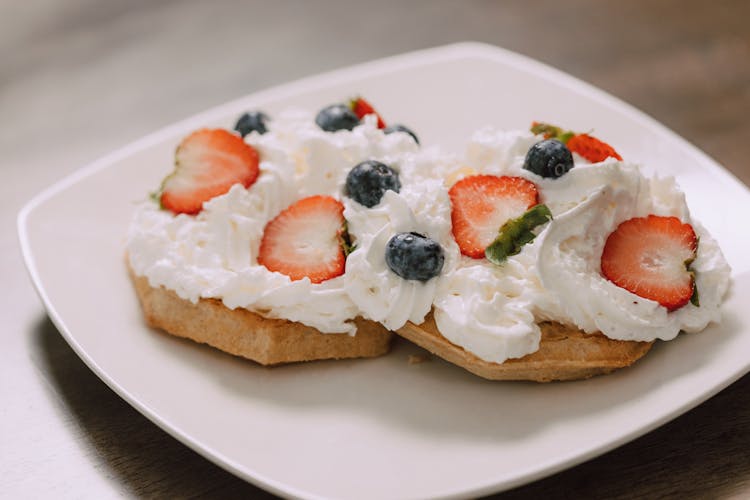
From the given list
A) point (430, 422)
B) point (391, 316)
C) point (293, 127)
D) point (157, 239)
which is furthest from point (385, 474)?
point (293, 127)

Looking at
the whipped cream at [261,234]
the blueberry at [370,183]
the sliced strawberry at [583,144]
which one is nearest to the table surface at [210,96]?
the whipped cream at [261,234]

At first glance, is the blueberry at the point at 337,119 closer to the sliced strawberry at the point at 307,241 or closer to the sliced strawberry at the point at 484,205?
the sliced strawberry at the point at 307,241

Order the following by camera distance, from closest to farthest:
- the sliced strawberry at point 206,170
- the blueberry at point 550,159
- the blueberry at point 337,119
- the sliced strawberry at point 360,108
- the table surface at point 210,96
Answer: the table surface at point 210,96 < the blueberry at point 550,159 < the sliced strawberry at point 206,170 < the blueberry at point 337,119 < the sliced strawberry at point 360,108

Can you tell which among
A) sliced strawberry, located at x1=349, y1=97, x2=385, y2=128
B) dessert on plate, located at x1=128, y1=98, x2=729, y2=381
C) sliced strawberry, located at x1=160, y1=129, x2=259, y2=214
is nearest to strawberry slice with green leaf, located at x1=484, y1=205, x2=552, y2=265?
dessert on plate, located at x1=128, y1=98, x2=729, y2=381

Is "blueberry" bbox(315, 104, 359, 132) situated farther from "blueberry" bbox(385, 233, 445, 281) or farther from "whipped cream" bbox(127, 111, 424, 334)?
"blueberry" bbox(385, 233, 445, 281)

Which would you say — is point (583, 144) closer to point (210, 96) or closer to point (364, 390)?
point (364, 390)

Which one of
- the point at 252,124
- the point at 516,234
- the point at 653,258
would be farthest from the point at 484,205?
the point at 252,124

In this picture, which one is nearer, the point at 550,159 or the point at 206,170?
the point at 550,159
